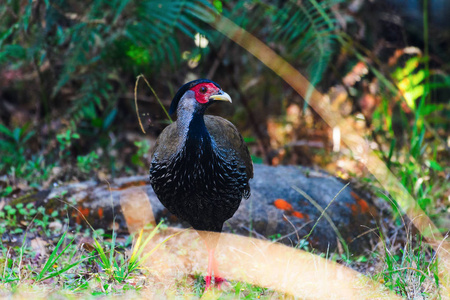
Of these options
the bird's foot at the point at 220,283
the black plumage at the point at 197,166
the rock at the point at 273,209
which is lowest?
the bird's foot at the point at 220,283

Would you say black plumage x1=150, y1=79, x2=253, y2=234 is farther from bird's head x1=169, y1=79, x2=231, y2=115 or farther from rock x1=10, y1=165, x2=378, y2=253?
rock x1=10, y1=165, x2=378, y2=253

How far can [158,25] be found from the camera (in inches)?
172

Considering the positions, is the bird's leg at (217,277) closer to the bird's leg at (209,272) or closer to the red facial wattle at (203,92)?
the bird's leg at (209,272)

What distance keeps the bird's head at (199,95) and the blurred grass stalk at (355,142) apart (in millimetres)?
1157

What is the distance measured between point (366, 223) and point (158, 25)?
7.68 ft

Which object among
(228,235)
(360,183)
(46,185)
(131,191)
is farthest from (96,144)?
(360,183)

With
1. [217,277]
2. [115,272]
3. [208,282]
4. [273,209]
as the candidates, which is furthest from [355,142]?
[115,272]

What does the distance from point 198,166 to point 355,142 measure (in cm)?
261

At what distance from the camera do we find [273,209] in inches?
158

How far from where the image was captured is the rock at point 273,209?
388 cm

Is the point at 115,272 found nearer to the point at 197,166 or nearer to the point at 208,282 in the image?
the point at 208,282

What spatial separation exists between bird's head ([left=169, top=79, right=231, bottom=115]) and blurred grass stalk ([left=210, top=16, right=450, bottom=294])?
116 centimetres

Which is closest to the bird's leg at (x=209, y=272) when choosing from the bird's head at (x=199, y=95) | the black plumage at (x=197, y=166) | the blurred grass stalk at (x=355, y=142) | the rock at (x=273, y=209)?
the black plumage at (x=197, y=166)

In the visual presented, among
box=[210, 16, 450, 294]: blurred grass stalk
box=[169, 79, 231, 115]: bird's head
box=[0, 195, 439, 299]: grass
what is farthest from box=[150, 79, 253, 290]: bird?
box=[210, 16, 450, 294]: blurred grass stalk
